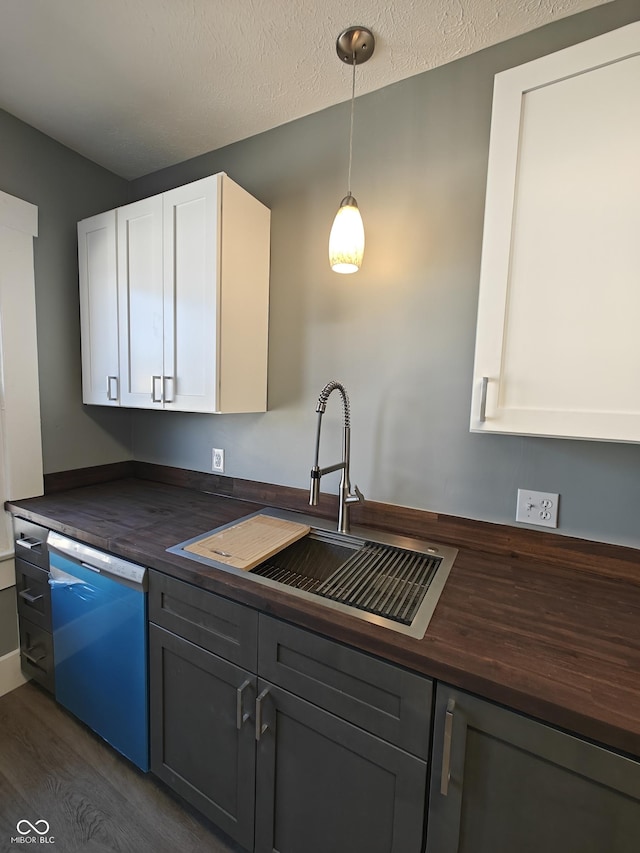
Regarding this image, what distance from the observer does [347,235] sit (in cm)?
117

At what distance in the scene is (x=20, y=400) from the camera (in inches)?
68.3

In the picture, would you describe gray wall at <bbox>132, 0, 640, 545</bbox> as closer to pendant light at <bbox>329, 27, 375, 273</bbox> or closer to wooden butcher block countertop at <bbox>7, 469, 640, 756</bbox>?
wooden butcher block countertop at <bbox>7, 469, 640, 756</bbox>

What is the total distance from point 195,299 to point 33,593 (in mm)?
1492

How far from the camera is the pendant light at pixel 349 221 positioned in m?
1.17

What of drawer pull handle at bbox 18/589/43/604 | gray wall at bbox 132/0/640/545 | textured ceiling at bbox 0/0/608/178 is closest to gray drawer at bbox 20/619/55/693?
drawer pull handle at bbox 18/589/43/604

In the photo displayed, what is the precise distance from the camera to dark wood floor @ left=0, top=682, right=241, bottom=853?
3.84 feet

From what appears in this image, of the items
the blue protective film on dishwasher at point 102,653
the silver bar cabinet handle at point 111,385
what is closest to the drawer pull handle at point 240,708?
the blue protective film on dishwasher at point 102,653

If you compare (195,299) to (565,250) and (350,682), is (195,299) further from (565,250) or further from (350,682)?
(350,682)

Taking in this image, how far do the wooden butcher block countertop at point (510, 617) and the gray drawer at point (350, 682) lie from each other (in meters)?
0.04

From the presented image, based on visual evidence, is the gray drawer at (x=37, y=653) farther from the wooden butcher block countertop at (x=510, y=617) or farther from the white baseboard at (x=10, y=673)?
the wooden butcher block countertop at (x=510, y=617)

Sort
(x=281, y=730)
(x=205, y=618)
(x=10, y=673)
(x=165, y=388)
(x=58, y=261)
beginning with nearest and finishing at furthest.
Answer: (x=281, y=730), (x=205, y=618), (x=165, y=388), (x=10, y=673), (x=58, y=261)

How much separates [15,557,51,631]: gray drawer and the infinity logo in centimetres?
61

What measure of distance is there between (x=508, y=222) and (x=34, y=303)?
79.5 inches

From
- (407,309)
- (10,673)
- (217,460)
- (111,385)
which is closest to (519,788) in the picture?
(407,309)
